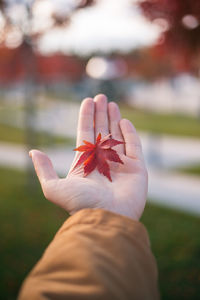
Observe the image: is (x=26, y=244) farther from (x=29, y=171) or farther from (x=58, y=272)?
(x=58, y=272)

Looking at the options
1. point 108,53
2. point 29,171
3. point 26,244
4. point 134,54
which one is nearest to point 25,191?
point 29,171

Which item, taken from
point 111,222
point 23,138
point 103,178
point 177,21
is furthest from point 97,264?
point 23,138

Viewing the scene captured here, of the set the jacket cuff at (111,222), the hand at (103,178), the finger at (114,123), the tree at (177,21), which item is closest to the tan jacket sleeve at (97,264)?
the jacket cuff at (111,222)

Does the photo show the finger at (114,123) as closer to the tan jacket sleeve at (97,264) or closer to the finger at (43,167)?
the finger at (43,167)

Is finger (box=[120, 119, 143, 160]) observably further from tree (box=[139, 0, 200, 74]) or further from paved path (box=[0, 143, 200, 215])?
paved path (box=[0, 143, 200, 215])

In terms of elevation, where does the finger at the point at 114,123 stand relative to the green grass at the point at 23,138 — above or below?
below

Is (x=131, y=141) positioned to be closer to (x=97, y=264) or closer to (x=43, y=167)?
(x=43, y=167)
